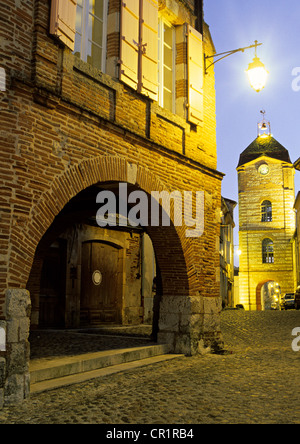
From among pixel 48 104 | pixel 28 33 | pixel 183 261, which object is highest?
pixel 28 33

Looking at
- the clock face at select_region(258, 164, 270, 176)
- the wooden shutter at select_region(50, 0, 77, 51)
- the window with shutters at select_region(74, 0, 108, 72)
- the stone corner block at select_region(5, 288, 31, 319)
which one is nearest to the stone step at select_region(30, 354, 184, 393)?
the stone corner block at select_region(5, 288, 31, 319)

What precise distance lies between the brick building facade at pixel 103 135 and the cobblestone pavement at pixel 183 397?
0.57 m

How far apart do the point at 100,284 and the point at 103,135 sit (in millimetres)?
7273

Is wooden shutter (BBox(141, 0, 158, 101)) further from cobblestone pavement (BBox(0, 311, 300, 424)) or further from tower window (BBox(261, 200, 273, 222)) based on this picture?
tower window (BBox(261, 200, 273, 222))

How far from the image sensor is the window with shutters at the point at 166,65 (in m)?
8.27

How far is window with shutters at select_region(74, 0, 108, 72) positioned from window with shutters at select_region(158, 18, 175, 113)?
1.62 meters

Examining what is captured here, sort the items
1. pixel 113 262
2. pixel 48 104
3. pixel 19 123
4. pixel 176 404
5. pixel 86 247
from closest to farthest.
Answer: pixel 176 404, pixel 19 123, pixel 48 104, pixel 86 247, pixel 113 262

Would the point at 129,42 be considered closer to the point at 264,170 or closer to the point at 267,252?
the point at 267,252

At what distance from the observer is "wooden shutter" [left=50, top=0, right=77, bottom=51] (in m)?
5.49

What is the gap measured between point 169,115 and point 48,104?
10.1 feet

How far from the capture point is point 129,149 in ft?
22.4

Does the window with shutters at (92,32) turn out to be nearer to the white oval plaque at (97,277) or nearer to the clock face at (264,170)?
the white oval plaque at (97,277)
